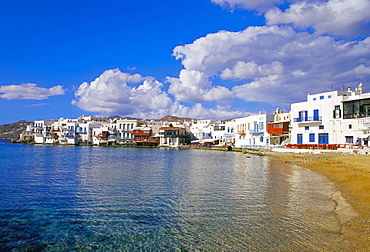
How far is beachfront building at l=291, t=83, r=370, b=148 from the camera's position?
A: 37594 millimetres

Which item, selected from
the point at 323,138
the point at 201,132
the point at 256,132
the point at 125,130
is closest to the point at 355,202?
the point at 323,138

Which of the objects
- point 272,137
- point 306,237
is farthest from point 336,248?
point 272,137

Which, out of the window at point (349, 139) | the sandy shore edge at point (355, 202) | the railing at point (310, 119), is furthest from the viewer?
the railing at point (310, 119)

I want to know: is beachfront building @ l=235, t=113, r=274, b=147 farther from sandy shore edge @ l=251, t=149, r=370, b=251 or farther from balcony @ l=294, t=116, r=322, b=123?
sandy shore edge @ l=251, t=149, r=370, b=251

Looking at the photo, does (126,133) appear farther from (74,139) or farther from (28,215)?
(28,215)

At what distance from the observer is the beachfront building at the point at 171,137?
8806 centimetres

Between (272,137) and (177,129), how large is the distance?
37.9m

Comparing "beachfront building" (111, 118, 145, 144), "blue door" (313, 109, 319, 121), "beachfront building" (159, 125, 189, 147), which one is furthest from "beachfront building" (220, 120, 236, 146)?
"blue door" (313, 109, 319, 121)

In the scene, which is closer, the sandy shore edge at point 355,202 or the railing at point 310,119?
the sandy shore edge at point 355,202

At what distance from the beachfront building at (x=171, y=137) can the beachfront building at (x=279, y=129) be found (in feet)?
119

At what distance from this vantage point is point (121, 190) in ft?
53.6

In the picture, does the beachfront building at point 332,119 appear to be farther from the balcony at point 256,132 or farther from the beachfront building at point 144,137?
the beachfront building at point 144,137

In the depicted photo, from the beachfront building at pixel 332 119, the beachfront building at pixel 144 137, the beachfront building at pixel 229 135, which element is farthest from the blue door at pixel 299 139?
the beachfront building at pixel 144 137

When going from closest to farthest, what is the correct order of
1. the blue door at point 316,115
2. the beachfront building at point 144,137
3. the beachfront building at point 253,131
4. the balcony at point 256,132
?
the blue door at point 316,115 < the beachfront building at point 253,131 < the balcony at point 256,132 < the beachfront building at point 144,137
